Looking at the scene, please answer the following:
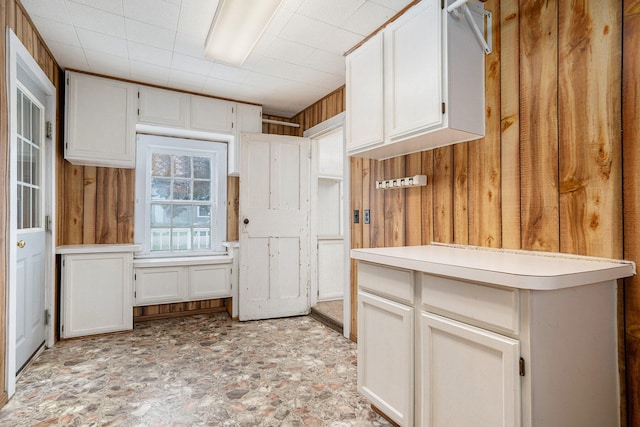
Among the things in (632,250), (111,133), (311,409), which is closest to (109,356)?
(311,409)

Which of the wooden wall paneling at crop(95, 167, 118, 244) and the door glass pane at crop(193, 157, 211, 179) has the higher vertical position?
the door glass pane at crop(193, 157, 211, 179)

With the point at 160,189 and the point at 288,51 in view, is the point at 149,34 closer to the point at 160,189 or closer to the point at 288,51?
the point at 288,51

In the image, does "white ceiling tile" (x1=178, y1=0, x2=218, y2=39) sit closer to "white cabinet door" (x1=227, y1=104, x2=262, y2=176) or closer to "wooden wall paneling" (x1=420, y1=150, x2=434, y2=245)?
"white cabinet door" (x1=227, y1=104, x2=262, y2=176)

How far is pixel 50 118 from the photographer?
2873 millimetres

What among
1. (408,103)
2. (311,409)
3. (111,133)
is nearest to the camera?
(408,103)

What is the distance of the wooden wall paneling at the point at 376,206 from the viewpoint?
272cm

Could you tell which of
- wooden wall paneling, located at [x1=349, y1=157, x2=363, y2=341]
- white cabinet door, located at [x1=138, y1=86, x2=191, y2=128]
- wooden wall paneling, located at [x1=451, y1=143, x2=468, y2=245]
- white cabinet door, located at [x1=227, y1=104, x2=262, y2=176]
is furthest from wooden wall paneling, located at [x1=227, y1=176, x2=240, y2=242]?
wooden wall paneling, located at [x1=451, y1=143, x2=468, y2=245]

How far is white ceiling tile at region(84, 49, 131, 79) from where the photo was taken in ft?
9.21

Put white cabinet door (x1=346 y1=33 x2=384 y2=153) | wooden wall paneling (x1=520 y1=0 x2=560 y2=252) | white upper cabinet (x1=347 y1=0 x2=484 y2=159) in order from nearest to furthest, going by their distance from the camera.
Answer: wooden wall paneling (x1=520 y1=0 x2=560 y2=252), white upper cabinet (x1=347 y1=0 x2=484 y2=159), white cabinet door (x1=346 y1=33 x2=384 y2=153)

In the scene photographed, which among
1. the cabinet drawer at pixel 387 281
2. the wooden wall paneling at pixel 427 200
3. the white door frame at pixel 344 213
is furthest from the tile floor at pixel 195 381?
the wooden wall paneling at pixel 427 200

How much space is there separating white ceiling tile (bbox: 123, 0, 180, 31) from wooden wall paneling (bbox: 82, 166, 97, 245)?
5.92 feet

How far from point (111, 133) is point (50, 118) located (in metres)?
0.46

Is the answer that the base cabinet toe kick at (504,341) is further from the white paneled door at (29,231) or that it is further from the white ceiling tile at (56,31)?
the white ceiling tile at (56,31)

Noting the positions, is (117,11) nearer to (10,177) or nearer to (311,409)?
(10,177)
